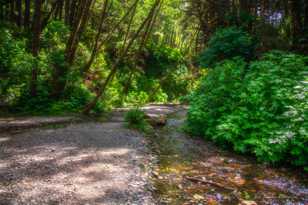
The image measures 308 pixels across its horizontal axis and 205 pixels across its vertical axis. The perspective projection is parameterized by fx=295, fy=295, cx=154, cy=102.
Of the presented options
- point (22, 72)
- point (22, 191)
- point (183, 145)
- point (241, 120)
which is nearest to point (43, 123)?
point (22, 72)

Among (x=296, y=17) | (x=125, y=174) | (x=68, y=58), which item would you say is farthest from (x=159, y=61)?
(x=125, y=174)

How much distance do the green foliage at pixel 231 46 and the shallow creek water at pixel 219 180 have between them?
628cm

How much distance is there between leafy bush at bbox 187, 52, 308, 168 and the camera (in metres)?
7.04

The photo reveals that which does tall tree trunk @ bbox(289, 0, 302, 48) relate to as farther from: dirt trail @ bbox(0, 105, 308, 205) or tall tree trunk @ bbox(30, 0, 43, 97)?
tall tree trunk @ bbox(30, 0, 43, 97)

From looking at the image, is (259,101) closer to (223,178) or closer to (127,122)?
(223,178)

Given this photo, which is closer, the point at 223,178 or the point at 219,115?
the point at 223,178

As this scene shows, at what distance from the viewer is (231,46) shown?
13.6m

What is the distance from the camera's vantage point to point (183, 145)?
368 inches

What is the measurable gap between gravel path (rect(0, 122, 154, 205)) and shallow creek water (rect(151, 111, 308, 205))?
488 mm

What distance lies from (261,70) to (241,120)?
230 centimetres

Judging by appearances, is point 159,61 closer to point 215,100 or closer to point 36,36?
point 36,36

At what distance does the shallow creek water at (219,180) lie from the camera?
5.57 metres

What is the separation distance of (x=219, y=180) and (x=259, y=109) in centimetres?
311

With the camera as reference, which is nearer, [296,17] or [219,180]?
[219,180]
